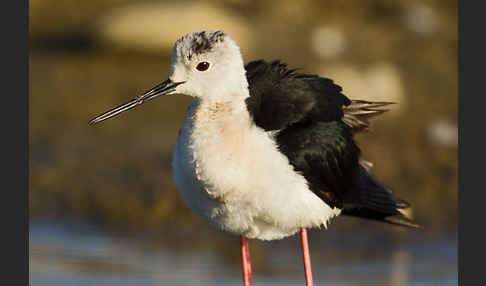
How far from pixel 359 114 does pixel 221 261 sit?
2282mm

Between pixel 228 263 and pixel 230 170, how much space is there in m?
2.76

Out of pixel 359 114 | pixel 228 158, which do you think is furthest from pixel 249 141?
pixel 359 114

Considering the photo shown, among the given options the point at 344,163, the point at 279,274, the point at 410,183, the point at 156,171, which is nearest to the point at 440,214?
the point at 410,183

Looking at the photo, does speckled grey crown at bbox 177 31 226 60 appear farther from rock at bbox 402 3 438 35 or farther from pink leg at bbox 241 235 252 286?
rock at bbox 402 3 438 35

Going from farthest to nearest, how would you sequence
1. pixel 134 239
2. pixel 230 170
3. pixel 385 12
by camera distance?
pixel 385 12
pixel 134 239
pixel 230 170

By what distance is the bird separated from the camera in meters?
3.91

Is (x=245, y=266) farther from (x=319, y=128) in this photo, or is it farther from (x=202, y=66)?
(x=202, y=66)

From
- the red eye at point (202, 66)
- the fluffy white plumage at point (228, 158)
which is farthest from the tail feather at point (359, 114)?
the red eye at point (202, 66)

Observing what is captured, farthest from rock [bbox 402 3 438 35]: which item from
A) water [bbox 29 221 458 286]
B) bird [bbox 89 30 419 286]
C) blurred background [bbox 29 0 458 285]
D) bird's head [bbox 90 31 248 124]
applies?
bird's head [bbox 90 31 248 124]

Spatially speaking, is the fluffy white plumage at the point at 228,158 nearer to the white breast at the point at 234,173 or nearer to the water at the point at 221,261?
the white breast at the point at 234,173

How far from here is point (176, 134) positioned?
8.37 meters

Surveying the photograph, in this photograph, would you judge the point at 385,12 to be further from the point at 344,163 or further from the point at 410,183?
the point at 344,163

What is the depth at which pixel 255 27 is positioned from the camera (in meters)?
10.6

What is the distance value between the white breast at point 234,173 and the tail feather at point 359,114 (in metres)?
0.71
